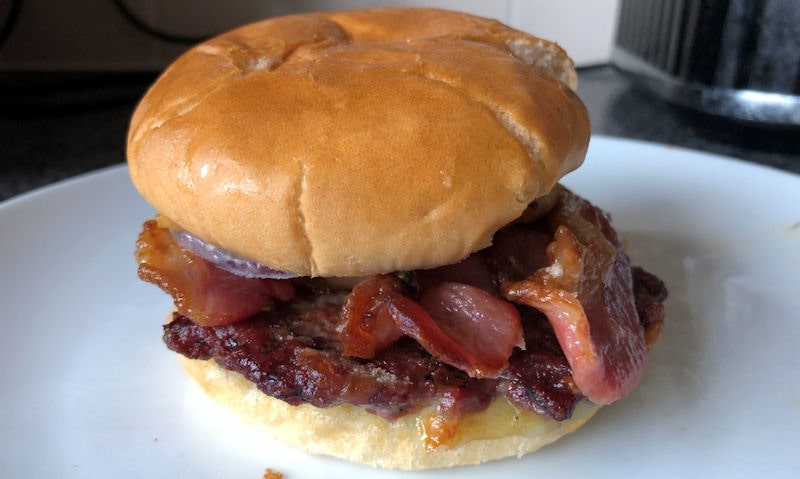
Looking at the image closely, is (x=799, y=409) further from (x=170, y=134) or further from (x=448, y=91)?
(x=170, y=134)

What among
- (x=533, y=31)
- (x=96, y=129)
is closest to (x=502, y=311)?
(x=96, y=129)

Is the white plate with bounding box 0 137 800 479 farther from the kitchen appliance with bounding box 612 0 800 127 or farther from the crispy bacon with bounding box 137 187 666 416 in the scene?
the kitchen appliance with bounding box 612 0 800 127

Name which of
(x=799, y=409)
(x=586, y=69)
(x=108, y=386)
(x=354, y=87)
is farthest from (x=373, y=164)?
(x=586, y=69)

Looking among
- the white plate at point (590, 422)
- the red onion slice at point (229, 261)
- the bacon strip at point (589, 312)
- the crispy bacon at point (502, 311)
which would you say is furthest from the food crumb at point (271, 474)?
the bacon strip at point (589, 312)

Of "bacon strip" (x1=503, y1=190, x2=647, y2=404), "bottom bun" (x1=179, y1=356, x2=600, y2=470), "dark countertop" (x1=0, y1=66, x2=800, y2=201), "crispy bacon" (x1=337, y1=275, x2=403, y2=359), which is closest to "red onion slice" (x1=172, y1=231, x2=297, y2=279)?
"crispy bacon" (x1=337, y1=275, x2=403, y2=359)

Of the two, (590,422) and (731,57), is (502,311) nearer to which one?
(590,422)

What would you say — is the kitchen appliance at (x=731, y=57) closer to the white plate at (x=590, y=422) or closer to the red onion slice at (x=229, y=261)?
the white plate at (x=590, y=422)
